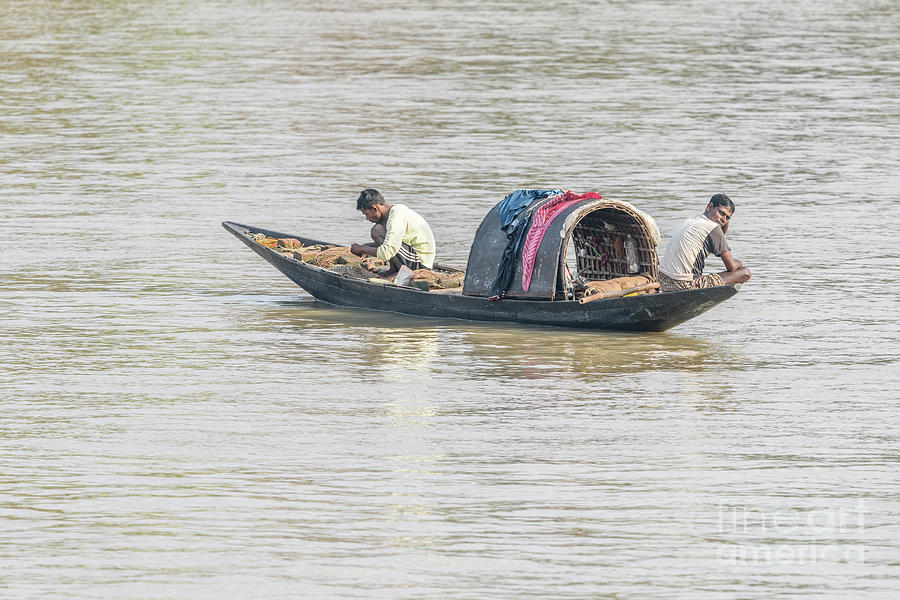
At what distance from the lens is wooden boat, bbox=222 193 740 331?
15.9 metres

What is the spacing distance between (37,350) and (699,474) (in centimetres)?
696

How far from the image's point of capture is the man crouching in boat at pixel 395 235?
668 inches

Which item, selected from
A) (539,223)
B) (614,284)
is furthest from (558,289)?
(539,223)

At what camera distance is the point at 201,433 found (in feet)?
41.5

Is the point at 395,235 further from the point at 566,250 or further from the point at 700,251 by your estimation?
the point at 700,251

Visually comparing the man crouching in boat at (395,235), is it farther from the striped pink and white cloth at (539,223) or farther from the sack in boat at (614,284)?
the sack in boat at (614,284)

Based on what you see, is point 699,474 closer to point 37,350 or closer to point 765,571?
point 765,571

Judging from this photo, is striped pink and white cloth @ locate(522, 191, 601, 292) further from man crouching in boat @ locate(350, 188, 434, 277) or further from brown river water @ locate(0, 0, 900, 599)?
man crouching in boat @ locate(350, 188, 434, 277)

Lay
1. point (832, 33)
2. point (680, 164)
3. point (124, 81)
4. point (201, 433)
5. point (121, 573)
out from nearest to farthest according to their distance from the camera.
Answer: point (121, 573)
point (201, 433)
point (680, 164)
point (124, 81)
point (832, 33)

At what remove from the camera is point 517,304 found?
1638 cm

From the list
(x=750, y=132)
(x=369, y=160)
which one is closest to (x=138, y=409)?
(x=369, y=160)

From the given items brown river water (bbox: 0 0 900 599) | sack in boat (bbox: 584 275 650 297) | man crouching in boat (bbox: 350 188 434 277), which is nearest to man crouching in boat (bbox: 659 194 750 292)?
sack in boat (bbox: 584 275 650 297)

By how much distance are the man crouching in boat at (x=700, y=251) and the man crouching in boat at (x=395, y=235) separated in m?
2.54

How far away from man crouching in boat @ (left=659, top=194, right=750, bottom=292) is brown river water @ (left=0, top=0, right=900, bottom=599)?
0.61 m
